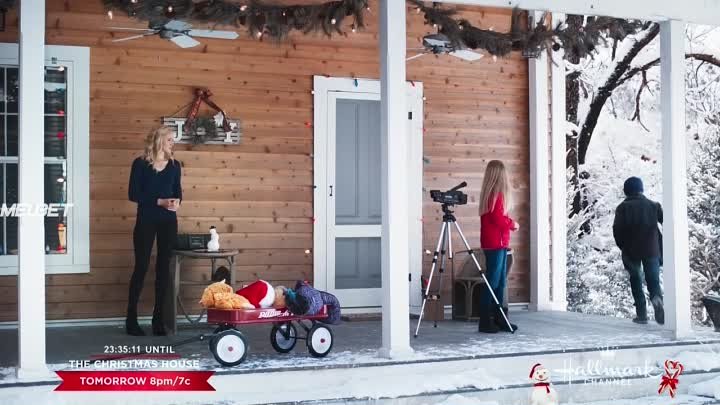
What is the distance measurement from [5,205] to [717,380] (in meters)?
5.69

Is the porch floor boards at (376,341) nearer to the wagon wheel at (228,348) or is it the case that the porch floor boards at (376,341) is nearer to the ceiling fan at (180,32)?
the wagon wheel at (228,348)

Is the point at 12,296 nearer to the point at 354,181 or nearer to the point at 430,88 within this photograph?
the point at 354,181

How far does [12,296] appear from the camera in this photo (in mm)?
7914

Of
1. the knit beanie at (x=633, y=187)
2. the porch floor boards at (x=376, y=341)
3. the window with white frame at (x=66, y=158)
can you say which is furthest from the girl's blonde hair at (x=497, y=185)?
the window with white frame at (x=66, y=158)

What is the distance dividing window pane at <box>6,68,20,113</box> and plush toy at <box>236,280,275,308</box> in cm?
288

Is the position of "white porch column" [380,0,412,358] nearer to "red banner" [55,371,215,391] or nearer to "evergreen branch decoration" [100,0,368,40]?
"evergreen branch decoration" [100,0,368,40]

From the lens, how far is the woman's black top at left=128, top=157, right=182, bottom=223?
7.63 meters

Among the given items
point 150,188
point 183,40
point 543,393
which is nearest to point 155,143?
point 150,188

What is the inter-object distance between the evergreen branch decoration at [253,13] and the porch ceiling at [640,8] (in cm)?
130

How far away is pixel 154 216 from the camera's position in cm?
766

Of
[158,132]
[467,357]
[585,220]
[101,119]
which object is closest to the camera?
[467,357]

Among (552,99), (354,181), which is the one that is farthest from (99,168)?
(552,99)

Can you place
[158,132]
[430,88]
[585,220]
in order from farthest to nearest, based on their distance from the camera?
1. [585,220]
2. [430,88]
3. [158,132]

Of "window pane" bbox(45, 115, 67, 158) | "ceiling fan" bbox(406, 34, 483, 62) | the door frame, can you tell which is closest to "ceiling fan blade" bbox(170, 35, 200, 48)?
"window pane" bbox(45, 115, 67, 158)
